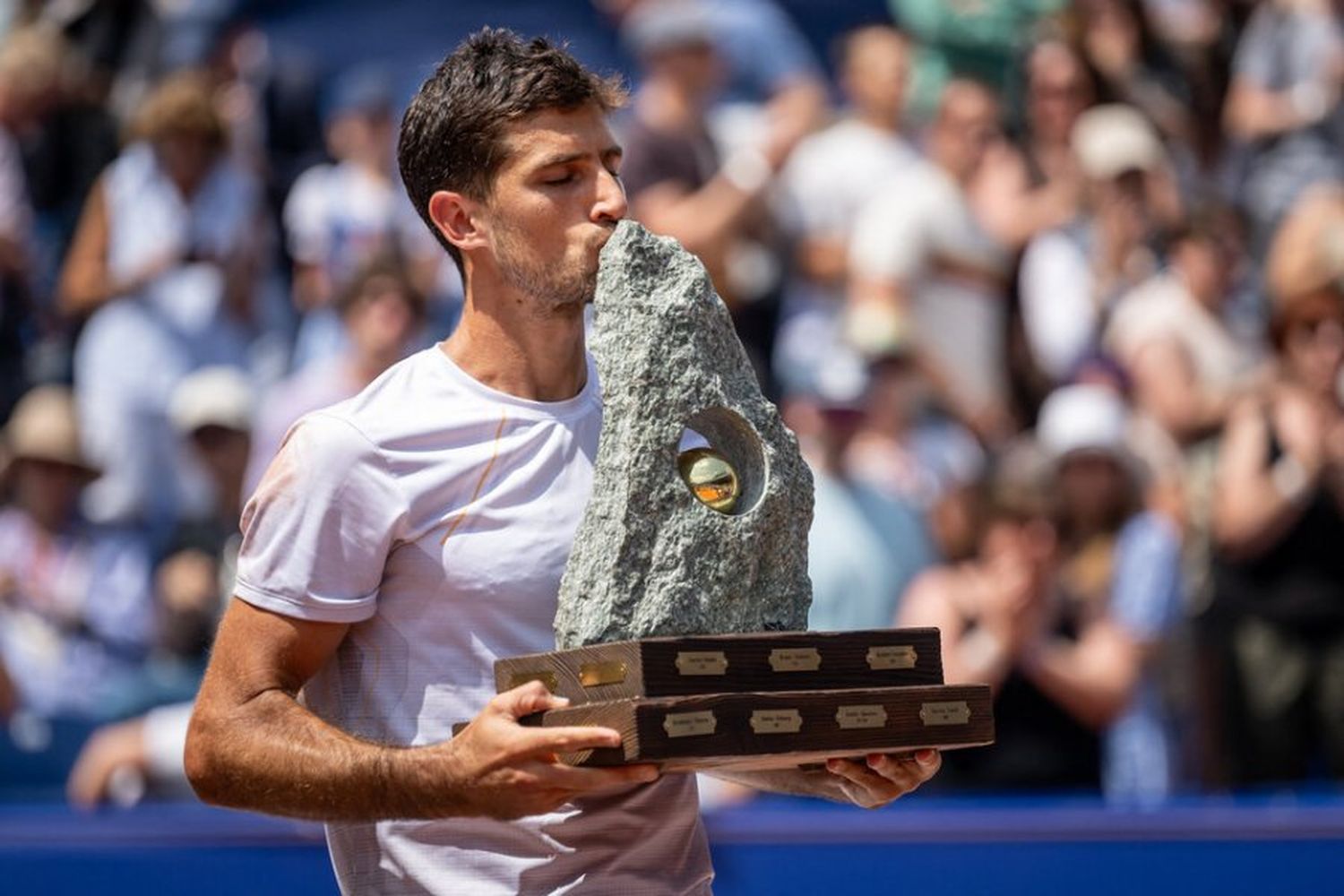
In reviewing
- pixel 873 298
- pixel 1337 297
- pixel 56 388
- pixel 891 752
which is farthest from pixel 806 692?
pixel 56 388

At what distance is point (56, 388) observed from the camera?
8875 millimetres

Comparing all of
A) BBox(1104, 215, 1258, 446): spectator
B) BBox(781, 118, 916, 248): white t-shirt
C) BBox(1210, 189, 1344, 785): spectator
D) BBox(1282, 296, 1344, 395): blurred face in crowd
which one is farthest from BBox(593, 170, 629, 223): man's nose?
BBox(781, 118, 916, 248): white t-shirt

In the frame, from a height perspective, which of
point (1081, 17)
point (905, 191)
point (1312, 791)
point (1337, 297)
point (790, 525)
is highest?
point (1081, 17)

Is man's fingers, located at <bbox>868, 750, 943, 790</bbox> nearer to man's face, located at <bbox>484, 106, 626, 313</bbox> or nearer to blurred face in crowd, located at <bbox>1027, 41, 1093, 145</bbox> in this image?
man's face, located at <bbox>484, 106, 626, 313</bbox>

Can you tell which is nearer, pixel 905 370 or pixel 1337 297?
pixel 1337 297

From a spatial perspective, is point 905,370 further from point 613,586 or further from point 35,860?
point 613,586

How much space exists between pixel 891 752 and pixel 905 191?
222 inches

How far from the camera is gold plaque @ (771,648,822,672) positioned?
297 centimetres

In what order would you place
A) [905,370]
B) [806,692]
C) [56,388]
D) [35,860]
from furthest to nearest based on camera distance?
[56,388] → [905,370] → [35,860] → [806,692]

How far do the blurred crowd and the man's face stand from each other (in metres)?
3.42

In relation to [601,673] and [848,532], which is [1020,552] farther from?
[601,673]

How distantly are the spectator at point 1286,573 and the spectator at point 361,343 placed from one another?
2954 millimetres

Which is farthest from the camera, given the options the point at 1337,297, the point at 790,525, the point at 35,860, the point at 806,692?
the point at 1337,297

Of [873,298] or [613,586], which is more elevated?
[873,298]
